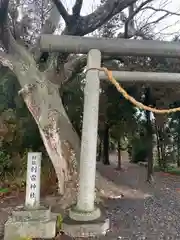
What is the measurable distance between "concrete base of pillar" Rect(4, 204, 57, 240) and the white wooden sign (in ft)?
0.44

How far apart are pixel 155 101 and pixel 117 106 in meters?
1.30

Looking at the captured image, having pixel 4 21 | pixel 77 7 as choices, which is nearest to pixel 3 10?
pixel 4 21

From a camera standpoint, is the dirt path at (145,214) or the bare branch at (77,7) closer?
the dirt path at (145,214)

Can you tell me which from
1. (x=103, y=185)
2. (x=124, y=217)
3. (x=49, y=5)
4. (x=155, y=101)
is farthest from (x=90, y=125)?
(x=49, y=5)

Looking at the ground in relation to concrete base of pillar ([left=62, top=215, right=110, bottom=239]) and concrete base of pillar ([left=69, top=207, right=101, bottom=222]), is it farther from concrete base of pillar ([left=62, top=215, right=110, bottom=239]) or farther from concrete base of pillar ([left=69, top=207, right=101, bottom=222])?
concrete base of pillar ([left=69, top=207, right=101, bottom=222])

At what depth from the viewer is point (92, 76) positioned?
4.24 m

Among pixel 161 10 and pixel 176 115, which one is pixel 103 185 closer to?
pixel 161 10

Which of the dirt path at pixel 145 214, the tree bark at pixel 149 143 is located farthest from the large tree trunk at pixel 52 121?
the tree bark at pixel 149 143

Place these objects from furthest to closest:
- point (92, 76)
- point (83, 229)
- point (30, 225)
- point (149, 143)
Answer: point (149, 143) < point (92, 76) < point (83, 229) < point (30, 225)

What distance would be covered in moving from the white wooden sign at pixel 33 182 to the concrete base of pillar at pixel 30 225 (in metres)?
0.13

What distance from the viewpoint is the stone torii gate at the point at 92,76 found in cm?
409

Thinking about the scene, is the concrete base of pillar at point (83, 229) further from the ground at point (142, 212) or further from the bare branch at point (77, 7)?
the bare branch at point (77, 7)

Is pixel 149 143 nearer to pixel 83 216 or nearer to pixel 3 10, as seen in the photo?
pixel 83 216

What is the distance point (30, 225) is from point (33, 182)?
1.99 ft
